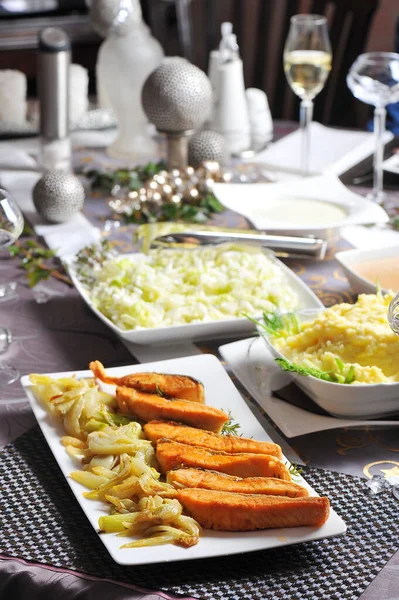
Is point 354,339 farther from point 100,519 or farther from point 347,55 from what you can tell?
point 347,55

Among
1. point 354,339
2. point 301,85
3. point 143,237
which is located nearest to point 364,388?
point 354,339

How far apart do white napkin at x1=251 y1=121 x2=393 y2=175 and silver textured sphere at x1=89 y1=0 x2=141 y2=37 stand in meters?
0.47

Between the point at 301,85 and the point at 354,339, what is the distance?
1122mm

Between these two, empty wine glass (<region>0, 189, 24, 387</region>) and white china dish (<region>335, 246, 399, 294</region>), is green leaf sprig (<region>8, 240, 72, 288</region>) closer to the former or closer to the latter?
empty wine glass (<region>0, 189, 24, 387</region>)

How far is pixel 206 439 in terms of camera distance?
1001 mm

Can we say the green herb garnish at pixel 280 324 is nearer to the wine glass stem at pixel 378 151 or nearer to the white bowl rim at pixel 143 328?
the white bowl rim at pixel 143 328

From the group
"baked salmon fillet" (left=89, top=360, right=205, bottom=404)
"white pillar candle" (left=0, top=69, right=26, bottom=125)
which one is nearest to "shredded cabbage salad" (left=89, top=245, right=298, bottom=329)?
"baked salmon fillet" (left=89, top=360, right=205, bottom=404)

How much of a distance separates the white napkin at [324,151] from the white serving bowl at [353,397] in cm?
116

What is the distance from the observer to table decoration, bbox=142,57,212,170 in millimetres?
2096

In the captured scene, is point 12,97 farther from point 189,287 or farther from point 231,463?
point 231,463

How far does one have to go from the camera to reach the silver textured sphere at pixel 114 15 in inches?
87.4

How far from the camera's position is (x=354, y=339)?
3.82 feet

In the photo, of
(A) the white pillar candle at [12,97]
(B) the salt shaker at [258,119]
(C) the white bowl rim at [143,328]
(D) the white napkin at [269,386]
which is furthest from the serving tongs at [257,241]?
(A) the white pillar candle at [12,97]

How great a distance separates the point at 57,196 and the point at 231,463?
1.08 metres
